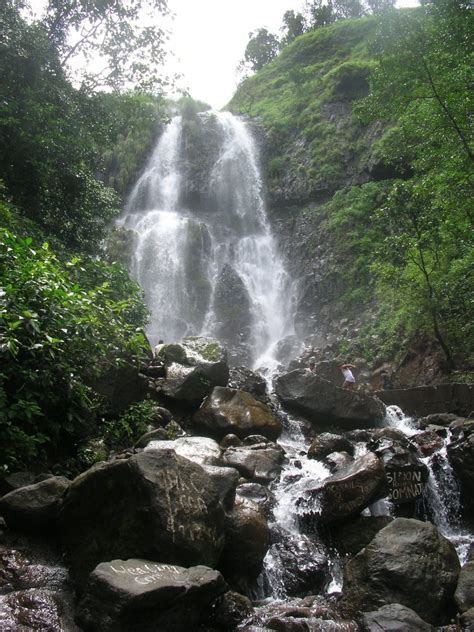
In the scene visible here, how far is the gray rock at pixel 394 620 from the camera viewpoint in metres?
4.37

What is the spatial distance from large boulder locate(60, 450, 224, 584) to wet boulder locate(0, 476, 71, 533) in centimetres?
14

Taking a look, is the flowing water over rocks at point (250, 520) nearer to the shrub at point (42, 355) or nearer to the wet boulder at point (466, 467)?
the wet boulder at point (466, 467)

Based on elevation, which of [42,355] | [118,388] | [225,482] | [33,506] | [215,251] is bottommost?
[225,482]

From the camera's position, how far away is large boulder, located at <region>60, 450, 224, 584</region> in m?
4.26

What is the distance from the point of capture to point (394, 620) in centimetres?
445

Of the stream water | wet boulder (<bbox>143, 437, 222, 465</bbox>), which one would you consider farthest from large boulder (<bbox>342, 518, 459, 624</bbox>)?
the stream water

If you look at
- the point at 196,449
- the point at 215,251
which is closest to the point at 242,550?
the point at 196,449

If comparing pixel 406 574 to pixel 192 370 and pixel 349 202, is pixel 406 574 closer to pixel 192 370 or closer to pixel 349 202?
pixel 192 370

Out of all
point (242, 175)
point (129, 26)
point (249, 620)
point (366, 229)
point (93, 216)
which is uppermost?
point (129, 26)

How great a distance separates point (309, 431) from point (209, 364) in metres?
3.15

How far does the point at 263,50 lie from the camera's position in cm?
5309

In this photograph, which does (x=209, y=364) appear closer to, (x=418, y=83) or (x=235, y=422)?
(x=235, y=422)

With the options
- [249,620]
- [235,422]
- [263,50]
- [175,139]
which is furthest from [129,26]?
[263,50]

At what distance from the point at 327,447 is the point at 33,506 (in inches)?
245
